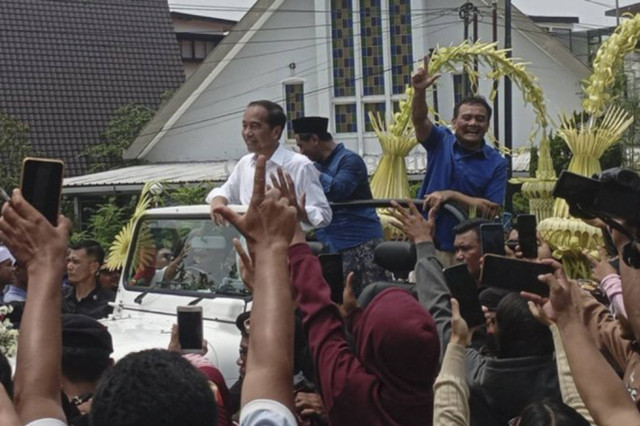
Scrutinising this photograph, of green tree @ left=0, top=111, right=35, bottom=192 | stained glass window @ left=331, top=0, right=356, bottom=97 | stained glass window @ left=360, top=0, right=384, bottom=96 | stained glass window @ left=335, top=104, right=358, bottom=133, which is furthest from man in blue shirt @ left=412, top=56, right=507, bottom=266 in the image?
stained glass window @ left=335, top=104, right=358, bottom=133

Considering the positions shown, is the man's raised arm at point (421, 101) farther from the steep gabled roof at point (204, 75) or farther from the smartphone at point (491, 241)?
the steep gabled roof at point (204, 75)

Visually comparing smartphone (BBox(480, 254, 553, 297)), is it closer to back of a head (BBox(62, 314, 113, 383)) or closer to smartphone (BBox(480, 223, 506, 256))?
smartphone (BBox(480, 223, 506, 256))

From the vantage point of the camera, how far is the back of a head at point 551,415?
3.25 m

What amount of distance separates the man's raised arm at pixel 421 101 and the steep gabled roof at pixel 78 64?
25.4 metres

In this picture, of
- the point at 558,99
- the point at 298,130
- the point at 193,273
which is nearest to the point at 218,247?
the point at 193,273

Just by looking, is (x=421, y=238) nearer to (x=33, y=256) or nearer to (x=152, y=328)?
(x=33, y=256)

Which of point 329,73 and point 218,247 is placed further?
point 329,73

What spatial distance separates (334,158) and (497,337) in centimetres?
297

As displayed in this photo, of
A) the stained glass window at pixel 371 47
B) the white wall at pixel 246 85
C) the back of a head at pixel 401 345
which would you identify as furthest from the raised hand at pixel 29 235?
the white wall at pixel 246 85

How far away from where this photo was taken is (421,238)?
4348 millimetres

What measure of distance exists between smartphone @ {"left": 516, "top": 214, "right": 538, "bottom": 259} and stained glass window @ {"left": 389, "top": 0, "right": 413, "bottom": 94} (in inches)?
936

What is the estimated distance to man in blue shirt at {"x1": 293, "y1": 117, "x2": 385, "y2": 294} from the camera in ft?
22.3

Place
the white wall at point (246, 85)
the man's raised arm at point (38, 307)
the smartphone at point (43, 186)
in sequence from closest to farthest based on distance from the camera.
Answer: the man's raised arm at point (38, 307) → the smartphone at point (43, 186) → the white wall at point (246, 85)

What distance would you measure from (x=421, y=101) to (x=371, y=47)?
2246cm
